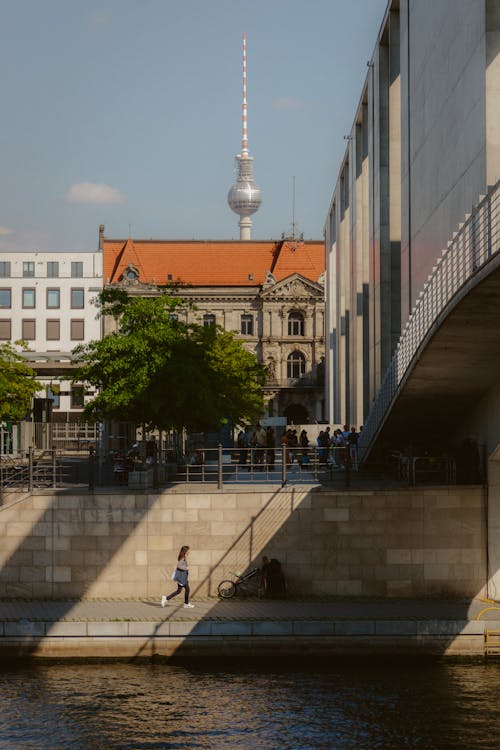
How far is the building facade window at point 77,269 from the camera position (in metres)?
102

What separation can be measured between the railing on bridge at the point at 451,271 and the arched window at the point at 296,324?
73.9 meters

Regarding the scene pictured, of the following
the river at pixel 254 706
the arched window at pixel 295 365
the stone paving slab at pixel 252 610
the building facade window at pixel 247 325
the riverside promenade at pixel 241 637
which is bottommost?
the river at pixel 254 706

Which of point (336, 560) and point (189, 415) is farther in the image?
point (189, 415)

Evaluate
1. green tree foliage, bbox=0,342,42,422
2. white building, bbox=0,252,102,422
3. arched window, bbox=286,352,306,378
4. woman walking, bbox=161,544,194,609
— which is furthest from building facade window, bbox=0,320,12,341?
woman walking, bbox=161,544,194,609

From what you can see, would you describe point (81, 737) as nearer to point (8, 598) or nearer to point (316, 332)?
point (8, 598)

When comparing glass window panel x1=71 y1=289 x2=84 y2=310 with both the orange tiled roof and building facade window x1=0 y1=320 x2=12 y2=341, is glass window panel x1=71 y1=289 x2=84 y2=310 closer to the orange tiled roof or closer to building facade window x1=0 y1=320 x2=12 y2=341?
the orange tiled roof

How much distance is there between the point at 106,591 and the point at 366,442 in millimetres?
10672

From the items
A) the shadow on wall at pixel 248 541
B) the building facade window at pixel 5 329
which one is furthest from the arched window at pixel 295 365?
the shadow on wall at pixel 248 541

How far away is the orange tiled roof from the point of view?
108 m

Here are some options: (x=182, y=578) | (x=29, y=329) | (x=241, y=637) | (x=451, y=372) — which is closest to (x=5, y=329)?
(x=29, y=329)

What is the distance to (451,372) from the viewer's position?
27984mm

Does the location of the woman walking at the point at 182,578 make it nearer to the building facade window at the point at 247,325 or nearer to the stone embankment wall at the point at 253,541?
the stone embankment wall at the point at 253,541

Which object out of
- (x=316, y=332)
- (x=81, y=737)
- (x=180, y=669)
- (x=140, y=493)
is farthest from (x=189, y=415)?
(x=316, y=332)

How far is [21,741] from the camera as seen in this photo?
20344 mm
